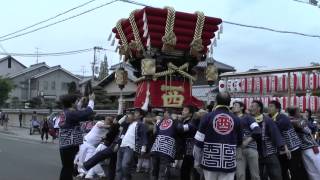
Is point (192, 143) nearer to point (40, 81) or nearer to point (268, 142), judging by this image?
point (268, 142)

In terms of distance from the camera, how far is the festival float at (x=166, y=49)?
1178 cm

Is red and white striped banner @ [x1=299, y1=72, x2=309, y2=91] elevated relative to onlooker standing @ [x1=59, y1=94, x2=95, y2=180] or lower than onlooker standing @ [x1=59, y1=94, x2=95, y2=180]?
elevated

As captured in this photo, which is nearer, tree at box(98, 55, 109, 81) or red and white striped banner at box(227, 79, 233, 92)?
red and white striped banner at box(227, 79, 233, 92)

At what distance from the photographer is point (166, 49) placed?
39.4ft

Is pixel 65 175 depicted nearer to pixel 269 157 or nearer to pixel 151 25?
pixel 269 157

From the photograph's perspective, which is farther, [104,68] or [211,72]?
[104,68]

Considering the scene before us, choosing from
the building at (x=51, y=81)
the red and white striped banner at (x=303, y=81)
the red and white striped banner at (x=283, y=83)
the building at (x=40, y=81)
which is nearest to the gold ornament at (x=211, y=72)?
the red and white striped banner at (x=283, y=83)

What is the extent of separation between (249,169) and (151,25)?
15.2ft

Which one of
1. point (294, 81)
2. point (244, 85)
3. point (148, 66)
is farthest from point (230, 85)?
point (148, 66)

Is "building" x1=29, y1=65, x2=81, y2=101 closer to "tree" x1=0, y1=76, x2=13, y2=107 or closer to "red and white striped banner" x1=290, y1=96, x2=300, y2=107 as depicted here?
"tree" x1=0, y1=76, x2=13, y2=107

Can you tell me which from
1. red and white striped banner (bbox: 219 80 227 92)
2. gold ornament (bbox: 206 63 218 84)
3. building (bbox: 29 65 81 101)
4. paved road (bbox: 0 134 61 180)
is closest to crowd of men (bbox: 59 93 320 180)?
paved road (bbox: 0 134 61 180)

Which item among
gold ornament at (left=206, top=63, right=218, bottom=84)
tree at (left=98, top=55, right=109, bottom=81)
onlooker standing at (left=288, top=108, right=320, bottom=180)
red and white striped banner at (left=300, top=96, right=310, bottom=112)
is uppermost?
tree at (left=98, top=55, right=109, bottom=81)

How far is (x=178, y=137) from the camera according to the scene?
9.70 metres

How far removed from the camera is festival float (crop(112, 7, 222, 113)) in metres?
11.8
